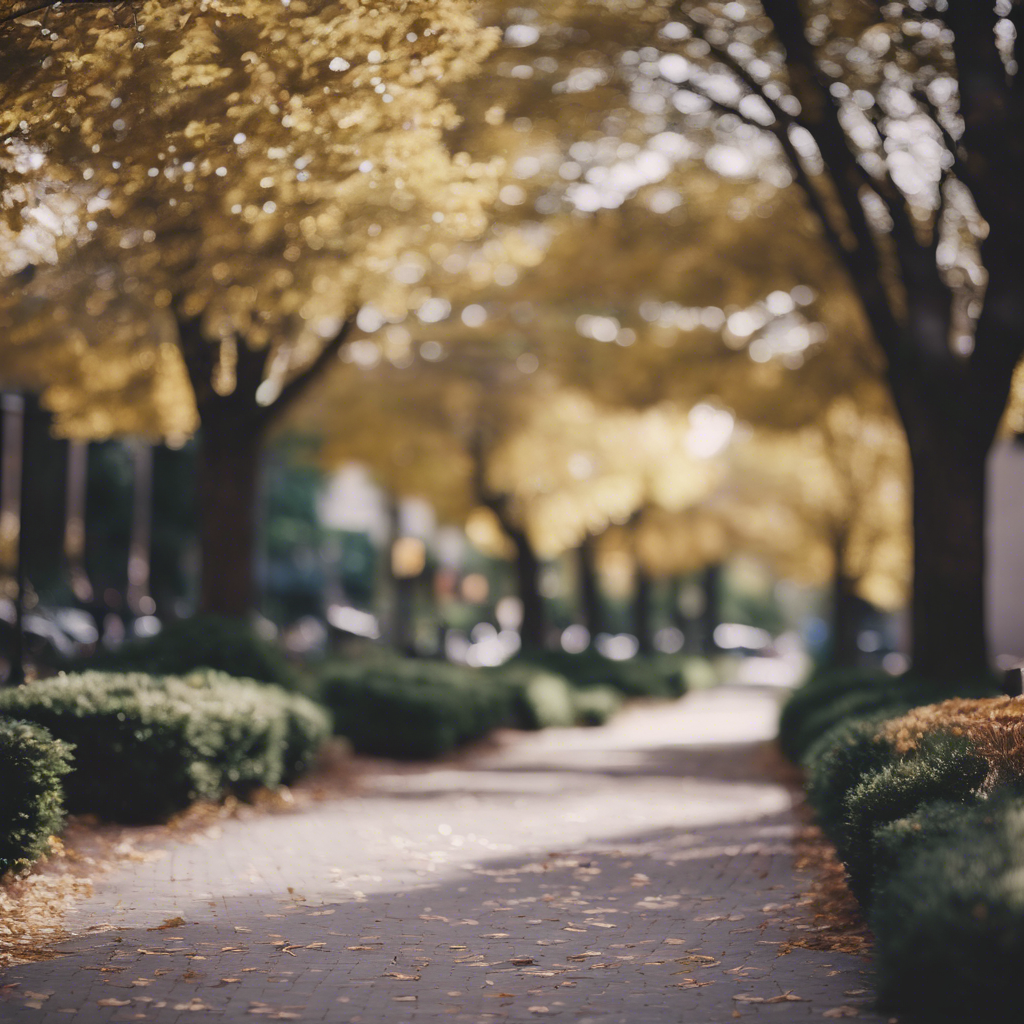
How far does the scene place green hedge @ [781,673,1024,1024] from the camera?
3768mm

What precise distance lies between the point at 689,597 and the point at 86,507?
32.5 metres

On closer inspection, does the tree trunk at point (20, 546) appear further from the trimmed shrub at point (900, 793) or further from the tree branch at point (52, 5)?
the trimmed shrub at point (900, 793)

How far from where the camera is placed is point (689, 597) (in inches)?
2386

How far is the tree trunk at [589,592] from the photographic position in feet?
104

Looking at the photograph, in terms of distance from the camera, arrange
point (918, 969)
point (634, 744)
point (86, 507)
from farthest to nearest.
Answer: point (86, 507) < point (634, 744) < point (918, 969)

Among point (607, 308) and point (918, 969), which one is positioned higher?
point (607, 308)

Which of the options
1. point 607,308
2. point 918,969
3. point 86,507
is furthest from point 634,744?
point 86,507

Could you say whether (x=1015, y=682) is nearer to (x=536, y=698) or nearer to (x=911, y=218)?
(x=911, y=218)

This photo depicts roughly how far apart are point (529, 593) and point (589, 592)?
22.4 feet

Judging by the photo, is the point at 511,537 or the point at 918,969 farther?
the point at 511,537

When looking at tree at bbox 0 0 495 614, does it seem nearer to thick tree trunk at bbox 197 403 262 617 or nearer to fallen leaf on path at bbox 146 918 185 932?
thick tree trunk at bbox 197 403 262 617

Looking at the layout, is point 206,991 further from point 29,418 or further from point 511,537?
point 511,537

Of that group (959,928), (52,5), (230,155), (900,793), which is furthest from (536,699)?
(959,928)

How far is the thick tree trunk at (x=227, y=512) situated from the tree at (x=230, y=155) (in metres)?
1.78
